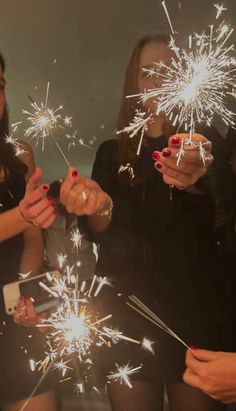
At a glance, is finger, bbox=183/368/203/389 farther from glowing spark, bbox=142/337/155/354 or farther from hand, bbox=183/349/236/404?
glowing spark, bbox=142/337/155/354

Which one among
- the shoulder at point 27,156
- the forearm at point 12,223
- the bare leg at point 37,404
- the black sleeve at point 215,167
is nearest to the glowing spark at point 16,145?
the shoulder at point 27,156

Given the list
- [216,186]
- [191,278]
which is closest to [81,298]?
[191,278]

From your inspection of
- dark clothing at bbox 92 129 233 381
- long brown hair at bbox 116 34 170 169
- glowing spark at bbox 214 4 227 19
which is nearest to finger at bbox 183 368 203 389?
dark clothing at bbox 92 129 233 381

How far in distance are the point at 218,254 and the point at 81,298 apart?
0.87ft

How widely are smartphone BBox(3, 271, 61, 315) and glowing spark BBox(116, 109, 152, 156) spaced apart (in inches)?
11.8

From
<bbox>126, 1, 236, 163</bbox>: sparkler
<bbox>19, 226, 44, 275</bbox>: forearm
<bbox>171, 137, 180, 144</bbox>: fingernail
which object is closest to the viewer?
<bbox>171, 137, 180, 144</bbox>: fingernail

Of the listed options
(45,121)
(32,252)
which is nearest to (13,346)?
(32,252)

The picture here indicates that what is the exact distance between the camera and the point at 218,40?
86 cm

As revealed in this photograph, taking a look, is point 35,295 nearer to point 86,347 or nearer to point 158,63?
point 86,347

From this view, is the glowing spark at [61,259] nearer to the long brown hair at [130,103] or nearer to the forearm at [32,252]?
the forearm at [32,252]

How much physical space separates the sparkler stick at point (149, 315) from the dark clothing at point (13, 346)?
189 millimetres

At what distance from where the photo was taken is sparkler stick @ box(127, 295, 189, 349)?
2.90 ft

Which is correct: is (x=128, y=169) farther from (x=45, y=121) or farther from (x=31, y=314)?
(x=31, y=314)

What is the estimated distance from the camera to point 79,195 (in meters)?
0.74
